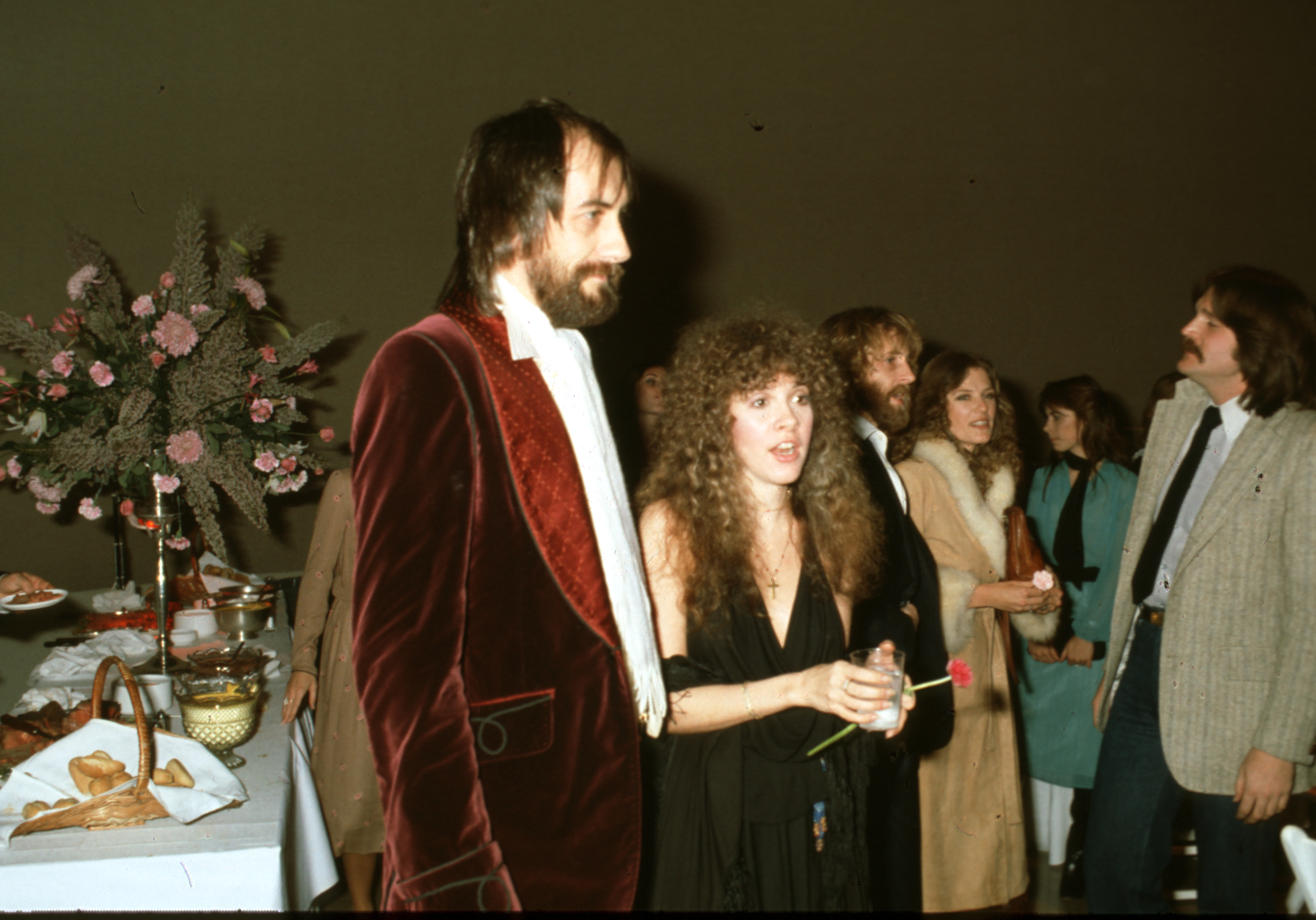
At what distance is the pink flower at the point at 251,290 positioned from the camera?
2387 millimetres

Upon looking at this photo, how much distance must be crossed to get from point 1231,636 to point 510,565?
1.93 meters

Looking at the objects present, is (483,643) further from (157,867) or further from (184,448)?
(184,448)

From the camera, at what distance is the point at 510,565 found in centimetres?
99

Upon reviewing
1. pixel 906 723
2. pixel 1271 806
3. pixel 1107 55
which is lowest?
pixel 1271 806

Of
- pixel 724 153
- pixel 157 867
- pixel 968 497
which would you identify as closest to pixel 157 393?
pixel 157 867

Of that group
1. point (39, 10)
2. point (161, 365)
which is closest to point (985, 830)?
point (161, 365)

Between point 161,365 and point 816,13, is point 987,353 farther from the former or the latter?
point 161,365

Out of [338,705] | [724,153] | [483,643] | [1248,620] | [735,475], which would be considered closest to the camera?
[483,643]

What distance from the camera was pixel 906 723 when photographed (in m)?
2.13

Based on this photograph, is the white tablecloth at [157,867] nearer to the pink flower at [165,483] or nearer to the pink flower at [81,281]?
the pink flower at [165,483]

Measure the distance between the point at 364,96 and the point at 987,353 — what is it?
380 centimetres

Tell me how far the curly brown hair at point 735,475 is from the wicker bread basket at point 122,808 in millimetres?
948

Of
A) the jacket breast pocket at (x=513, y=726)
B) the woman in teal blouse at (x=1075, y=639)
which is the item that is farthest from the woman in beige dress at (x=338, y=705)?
the woman in teal blouse at (x=1075, y=639)

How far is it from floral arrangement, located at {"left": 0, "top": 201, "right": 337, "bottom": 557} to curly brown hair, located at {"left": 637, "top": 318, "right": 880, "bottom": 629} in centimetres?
132
